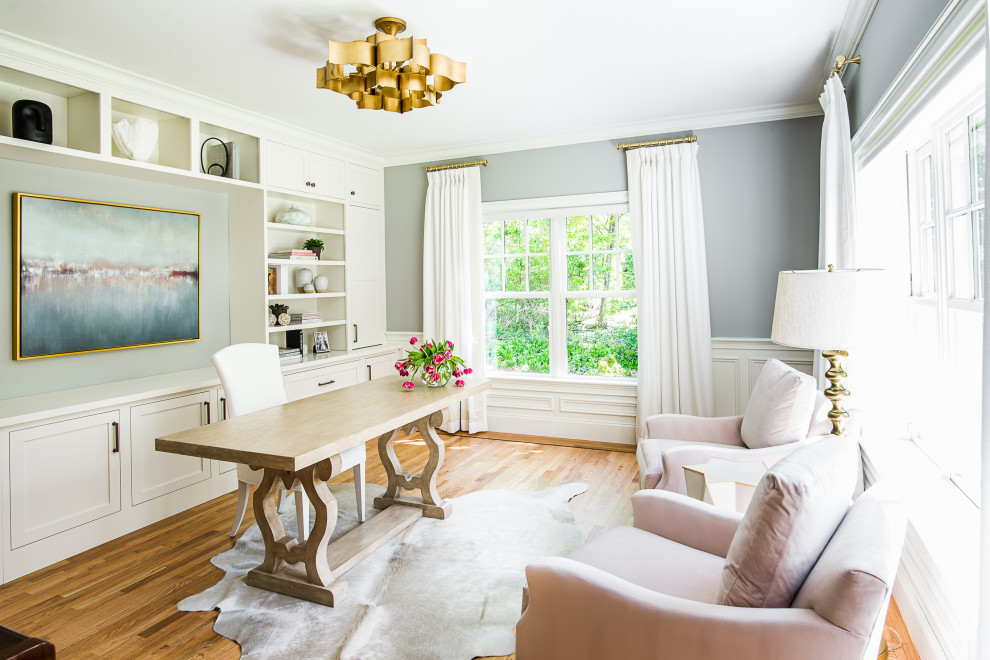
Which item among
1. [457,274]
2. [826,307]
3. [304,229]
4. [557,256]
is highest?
[304,229]

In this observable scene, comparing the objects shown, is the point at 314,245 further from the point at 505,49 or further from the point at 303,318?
the point at 505,49

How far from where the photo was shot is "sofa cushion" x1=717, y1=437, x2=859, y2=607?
122cm

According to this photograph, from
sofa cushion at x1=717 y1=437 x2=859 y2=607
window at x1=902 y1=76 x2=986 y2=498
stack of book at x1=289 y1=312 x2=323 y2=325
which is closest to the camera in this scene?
sofa cushion at x1=717 y1=437 x2=859 y2=607

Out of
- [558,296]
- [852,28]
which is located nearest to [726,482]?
[852,28]

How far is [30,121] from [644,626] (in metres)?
3.53

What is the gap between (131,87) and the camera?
3.33 meters

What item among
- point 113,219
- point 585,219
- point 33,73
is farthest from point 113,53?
point 585,219

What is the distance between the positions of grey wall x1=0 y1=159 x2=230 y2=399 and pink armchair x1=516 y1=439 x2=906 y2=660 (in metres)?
3.16

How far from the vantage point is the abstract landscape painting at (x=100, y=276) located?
121 inches

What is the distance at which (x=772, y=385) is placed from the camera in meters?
2.70

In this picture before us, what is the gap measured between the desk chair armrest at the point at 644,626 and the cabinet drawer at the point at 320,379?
2.91 m

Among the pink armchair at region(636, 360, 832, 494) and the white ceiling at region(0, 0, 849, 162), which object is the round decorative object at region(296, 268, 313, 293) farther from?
the pink armchair at region(636, 360, 832, 494)

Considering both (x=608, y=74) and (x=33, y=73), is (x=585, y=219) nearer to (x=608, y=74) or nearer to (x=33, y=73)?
(x=608, y=74)

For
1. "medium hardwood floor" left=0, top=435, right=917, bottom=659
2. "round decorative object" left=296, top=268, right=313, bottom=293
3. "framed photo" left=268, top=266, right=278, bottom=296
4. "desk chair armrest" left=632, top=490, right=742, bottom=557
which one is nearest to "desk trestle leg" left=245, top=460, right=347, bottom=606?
"medium hardwood floor" left=0, top=435, right=917, bottom=659
